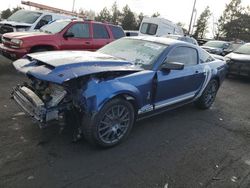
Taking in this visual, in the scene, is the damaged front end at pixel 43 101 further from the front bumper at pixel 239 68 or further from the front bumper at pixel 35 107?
the front bumper at pixel 239 68

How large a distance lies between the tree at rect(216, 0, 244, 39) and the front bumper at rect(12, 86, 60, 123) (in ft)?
148

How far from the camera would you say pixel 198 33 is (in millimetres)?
47406

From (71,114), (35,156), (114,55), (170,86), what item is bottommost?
(35,156)

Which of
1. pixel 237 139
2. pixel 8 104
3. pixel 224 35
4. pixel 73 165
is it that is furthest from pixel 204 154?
pixel 224 35

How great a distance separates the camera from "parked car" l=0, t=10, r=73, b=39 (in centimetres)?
1038

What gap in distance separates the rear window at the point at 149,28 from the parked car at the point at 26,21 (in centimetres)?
643

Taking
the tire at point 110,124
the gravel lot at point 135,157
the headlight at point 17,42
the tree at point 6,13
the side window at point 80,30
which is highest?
the tree at point 6,13

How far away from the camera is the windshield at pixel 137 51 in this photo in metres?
4.63

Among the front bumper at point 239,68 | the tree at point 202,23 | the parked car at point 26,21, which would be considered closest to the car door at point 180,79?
the front bumper at point 239,68

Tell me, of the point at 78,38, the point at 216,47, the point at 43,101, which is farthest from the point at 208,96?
the point at 216,47

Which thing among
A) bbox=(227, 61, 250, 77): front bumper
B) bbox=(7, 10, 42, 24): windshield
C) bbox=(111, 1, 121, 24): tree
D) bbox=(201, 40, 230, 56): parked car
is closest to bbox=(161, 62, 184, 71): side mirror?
bbox=(227, 61, 250, 77): front bumper

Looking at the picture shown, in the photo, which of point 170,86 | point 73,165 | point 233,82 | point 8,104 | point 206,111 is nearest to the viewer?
point 73,165

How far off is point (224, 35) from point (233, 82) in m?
37.7

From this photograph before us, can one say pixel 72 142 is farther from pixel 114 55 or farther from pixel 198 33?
pixel 198 33
